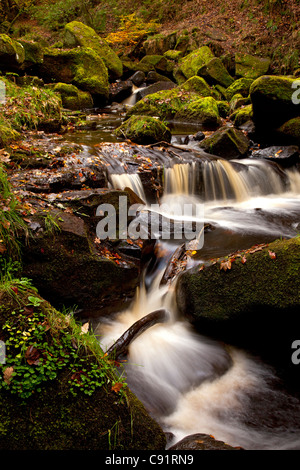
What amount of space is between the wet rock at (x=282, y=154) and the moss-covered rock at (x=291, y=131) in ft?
0.91

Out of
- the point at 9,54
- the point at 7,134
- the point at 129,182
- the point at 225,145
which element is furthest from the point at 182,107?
the point at 7,134

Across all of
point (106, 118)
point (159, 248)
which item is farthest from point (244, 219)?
point (106, 118)

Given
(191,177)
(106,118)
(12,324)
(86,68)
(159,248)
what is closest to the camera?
(12,324)

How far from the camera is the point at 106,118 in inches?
527

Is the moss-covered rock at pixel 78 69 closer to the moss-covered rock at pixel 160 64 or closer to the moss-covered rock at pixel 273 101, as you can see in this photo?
the moss-covered rock at pixel 160 64

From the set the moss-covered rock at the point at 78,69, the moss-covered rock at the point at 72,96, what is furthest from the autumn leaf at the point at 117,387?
the moss-covered rock at the point at 78,69

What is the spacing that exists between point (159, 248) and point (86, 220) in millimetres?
1389

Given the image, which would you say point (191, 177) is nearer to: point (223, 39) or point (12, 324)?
point (12, 324)

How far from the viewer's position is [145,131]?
9.07 meters

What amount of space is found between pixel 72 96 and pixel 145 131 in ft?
21.4

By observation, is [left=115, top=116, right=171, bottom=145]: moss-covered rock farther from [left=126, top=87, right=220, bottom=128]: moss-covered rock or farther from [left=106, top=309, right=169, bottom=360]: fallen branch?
[left=106, top=309, right=169, bottom=360]: fallen branch

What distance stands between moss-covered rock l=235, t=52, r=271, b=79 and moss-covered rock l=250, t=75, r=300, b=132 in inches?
314

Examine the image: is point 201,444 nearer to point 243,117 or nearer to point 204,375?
point 204,375

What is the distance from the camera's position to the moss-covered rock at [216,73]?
16219 millimetres
